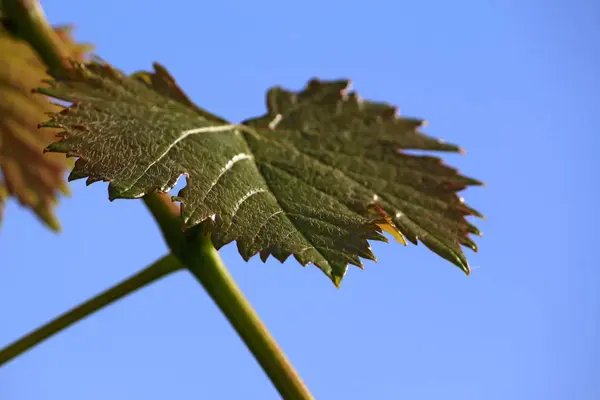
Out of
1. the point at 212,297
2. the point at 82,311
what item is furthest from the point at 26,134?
the point at 212,297

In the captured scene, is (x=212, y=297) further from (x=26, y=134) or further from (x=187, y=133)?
(x=26, y=134)

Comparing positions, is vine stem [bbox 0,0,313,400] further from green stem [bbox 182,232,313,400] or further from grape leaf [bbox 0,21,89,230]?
grape leaf [bbox 0,21,89,230]

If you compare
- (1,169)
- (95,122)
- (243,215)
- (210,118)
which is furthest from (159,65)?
(1,169)

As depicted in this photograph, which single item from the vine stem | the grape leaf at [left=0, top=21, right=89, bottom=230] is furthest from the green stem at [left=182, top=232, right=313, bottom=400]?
the grape leaf at [left=0, top=21, right=89, bottom=230]

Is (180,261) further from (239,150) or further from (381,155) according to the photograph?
(381,155)

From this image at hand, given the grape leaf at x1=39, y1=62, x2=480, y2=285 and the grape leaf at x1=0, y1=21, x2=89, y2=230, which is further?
the grape leaf at x1=0, y1=21, x2=89, y2=230

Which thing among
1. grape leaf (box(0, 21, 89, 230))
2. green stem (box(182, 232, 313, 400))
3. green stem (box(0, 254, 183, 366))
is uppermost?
grape leaf (box(0, 21, 89, 230))
